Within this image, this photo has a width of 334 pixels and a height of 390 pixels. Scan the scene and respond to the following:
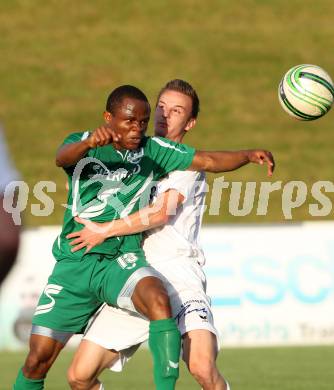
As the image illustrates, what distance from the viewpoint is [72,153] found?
5.81m

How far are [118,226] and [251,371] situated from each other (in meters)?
4.24

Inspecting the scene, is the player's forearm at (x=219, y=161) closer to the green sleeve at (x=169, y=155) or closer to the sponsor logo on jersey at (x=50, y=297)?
the green sleeve at (x=169, y=155)

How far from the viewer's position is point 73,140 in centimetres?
600

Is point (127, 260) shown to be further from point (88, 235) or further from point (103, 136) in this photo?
point (103, 136)

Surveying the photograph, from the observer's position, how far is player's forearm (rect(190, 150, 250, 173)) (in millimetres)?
6246

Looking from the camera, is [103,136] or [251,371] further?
[251,371]

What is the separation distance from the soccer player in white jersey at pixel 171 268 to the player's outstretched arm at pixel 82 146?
1.40ft

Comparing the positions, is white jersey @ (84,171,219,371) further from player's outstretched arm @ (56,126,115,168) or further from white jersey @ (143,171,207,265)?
player's outstretched arm @ (56,126,115,168)

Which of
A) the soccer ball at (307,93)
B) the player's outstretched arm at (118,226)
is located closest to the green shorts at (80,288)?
the player's outstretched arm at (118,226)

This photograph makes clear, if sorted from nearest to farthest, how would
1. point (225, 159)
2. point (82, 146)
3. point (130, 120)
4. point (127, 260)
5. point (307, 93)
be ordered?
1. point (82, 146)
2. point (130, 120)
3. point (127, 260)
4. point (225, 159)
5. point (307, 93)

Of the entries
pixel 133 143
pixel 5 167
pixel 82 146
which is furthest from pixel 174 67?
pixel 5 167

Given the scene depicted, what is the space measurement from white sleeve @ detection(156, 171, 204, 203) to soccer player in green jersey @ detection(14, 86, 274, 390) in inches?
2.3

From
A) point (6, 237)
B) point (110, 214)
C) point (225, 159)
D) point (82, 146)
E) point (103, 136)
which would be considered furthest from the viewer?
point (225, 159)

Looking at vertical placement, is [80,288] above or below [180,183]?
below
